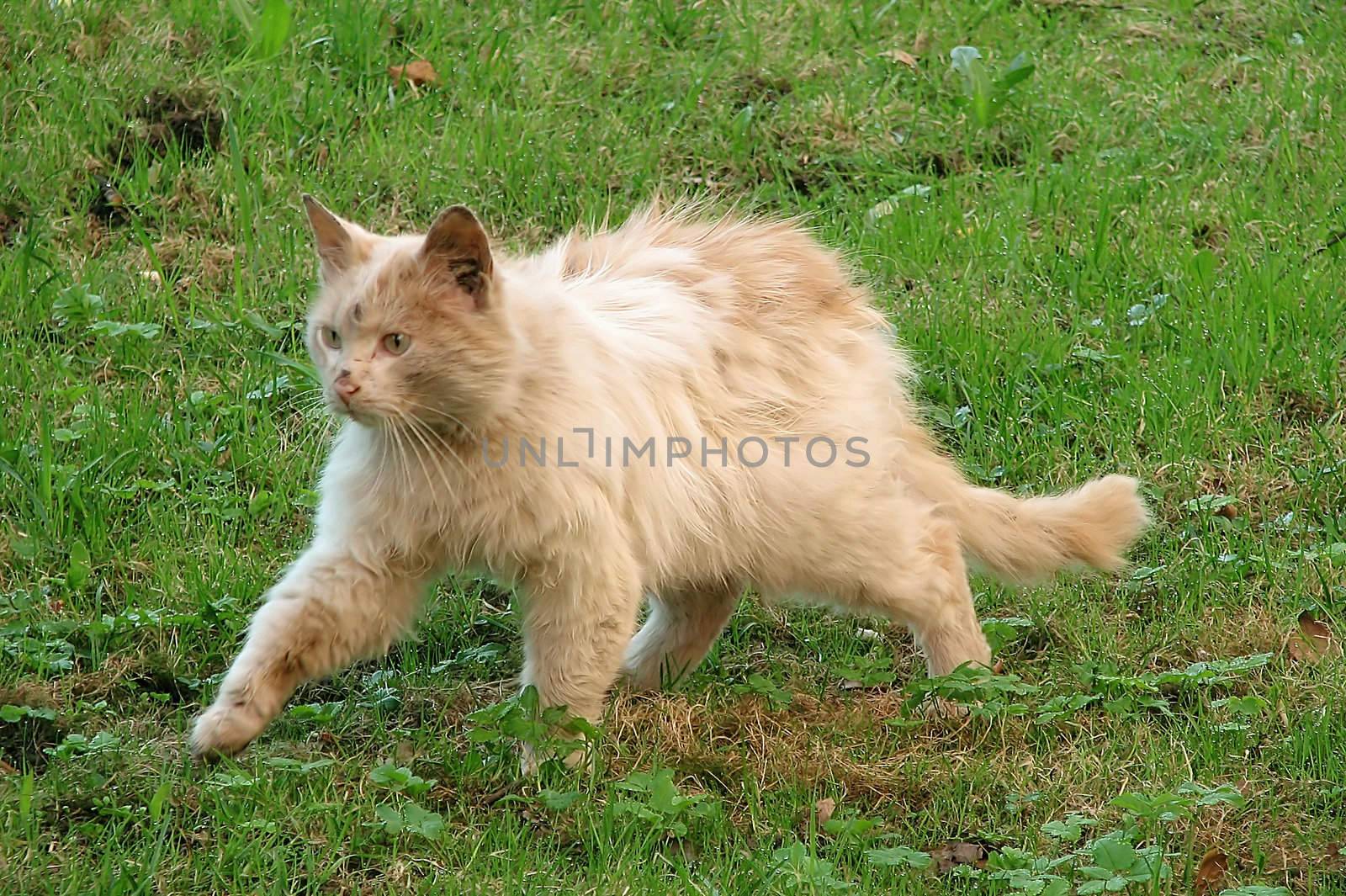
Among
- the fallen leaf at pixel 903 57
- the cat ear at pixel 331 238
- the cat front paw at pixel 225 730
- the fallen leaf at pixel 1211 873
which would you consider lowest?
the fallen leaf at pixel 1211 873

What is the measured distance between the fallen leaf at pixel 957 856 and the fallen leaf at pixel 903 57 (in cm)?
421

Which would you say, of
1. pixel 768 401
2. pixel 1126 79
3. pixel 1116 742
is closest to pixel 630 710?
pixel 768 401

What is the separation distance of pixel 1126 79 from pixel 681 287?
367 centimetres

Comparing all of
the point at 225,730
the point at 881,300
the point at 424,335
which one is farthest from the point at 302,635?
the point at 881,300

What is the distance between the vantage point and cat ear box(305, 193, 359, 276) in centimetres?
349

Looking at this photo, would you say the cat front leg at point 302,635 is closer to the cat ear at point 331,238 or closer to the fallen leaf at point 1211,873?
the cat ear at point 331,238

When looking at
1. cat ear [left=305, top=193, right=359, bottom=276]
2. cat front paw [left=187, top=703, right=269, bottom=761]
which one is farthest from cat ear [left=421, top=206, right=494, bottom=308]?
cat front paw [left=187, top=703, right=269, bottom=761]

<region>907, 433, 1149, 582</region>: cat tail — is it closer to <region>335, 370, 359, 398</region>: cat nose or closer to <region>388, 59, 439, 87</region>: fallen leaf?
<region>335, 370, 359, 398</region>: cat nose

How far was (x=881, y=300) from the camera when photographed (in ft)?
18.6

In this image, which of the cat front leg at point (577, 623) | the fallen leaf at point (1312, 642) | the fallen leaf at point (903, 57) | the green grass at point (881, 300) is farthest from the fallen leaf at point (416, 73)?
the fallen leaf at point (1312, 642)

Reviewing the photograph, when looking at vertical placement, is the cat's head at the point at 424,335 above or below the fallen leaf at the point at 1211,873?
above

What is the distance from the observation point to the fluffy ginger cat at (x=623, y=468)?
344 centimetres

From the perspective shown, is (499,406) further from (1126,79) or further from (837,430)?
(1126,79)

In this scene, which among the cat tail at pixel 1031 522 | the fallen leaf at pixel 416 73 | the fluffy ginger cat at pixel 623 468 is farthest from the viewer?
the fallen leaf at pixel 416 73
